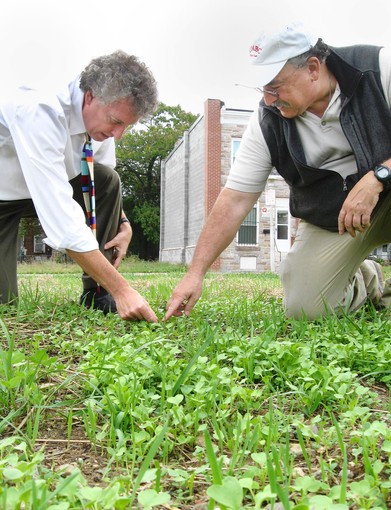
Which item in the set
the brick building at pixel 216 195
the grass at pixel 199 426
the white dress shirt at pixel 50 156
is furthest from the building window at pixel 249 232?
the grass at pixel 199 426

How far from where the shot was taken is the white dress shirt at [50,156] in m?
2.57

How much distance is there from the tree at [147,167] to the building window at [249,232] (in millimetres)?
12829

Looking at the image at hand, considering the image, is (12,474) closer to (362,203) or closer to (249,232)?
(362,203)

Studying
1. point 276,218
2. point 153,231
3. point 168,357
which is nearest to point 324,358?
point 168,357

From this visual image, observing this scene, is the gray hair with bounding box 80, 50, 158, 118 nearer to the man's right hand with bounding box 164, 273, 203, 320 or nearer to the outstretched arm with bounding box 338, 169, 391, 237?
the man's right hand with bounding box 164, 273, 203, 320

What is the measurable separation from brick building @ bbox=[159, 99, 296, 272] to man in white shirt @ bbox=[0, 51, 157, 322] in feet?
43.0

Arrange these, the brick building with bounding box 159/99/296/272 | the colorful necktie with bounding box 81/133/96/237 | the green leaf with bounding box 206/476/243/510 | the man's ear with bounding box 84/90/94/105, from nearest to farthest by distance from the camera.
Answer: the green leaf with bounding box 206/476/243/510, the man's ear with bounding box 84/90/94/105, the colorful necktie with bounding box 81/133/96/237, the brick building with bounding box 159/99/296/272

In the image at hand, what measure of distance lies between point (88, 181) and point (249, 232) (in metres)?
15.5

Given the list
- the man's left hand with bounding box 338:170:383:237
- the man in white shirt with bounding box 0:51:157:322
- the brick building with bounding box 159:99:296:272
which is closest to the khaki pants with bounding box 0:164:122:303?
the man in white shirt with bounding box 0:51:157:322

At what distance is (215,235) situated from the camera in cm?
300

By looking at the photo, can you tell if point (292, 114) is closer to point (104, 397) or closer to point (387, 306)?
point (387, 306)

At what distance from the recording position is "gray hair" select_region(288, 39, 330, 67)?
8.52 feet

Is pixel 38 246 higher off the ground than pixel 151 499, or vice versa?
pixel 38 246

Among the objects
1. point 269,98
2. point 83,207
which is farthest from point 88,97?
point 269,98
